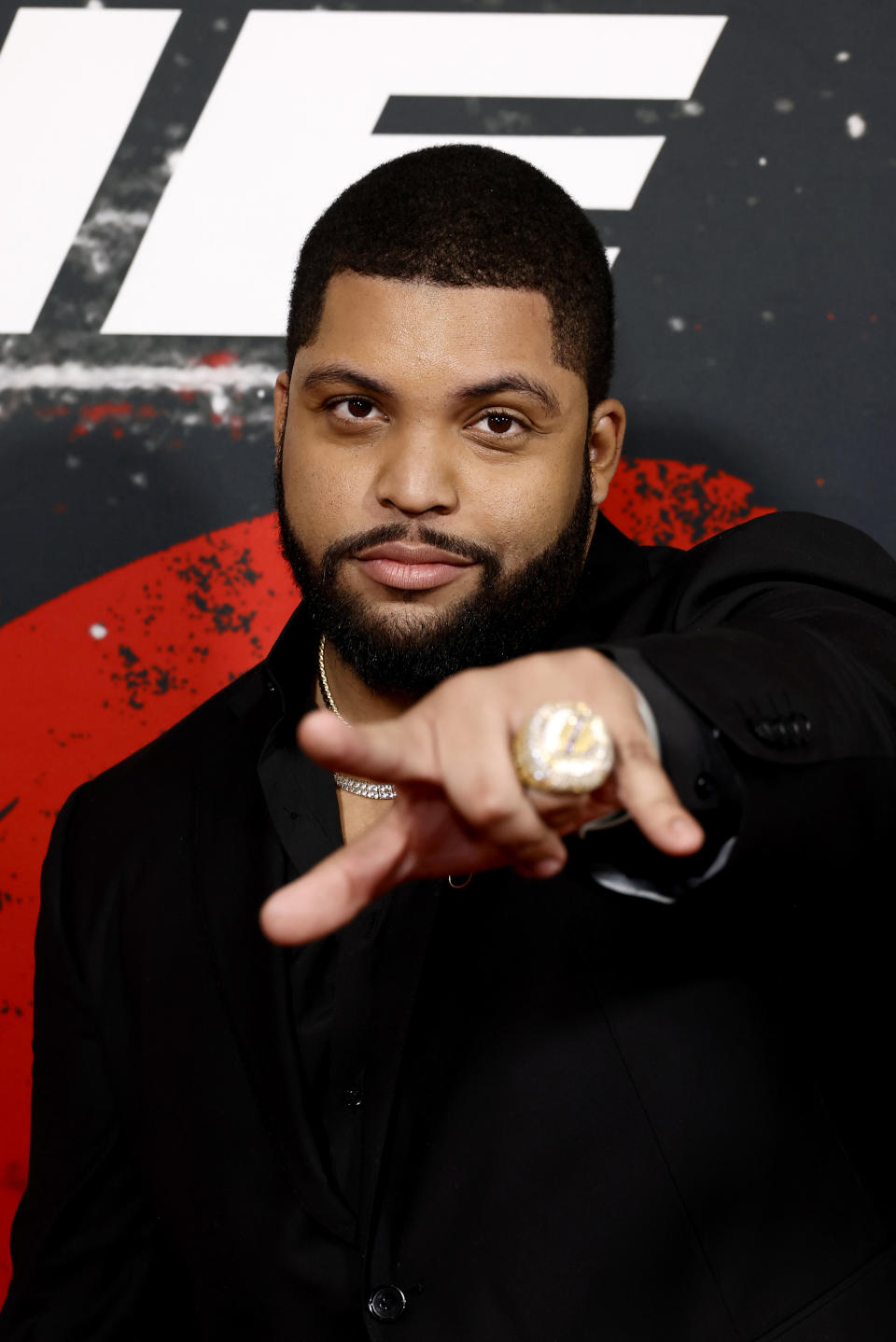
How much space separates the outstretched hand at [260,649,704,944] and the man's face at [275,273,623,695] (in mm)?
514

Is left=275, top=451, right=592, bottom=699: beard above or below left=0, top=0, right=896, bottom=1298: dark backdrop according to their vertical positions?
below

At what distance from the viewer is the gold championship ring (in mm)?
603

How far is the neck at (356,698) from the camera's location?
4.31ft

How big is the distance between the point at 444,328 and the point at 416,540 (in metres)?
0.19

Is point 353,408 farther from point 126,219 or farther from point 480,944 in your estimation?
point 126,219

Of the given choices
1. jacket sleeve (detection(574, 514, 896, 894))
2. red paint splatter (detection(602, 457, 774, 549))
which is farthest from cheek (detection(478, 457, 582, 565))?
red paint splatter (detection(602, 457, 774, 549))

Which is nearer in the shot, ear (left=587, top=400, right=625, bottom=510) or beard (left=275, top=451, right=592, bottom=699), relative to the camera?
beard (left=275, top=451, right=592, bottom=699)

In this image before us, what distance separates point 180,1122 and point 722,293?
1119 millimetres

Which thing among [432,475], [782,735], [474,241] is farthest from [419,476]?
[782,735]

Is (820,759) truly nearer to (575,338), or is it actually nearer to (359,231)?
(575,338)

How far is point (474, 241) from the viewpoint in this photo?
118cm

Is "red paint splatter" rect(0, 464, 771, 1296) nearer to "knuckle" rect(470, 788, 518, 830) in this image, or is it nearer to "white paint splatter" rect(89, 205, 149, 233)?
"white paint splatter" rect(89, 205, 149, 233)

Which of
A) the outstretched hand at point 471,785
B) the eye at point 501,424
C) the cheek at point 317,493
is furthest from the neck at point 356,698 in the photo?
the outstretched hand at point 471,785

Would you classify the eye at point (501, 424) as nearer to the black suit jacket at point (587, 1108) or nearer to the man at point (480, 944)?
the man at point (480, 944)
